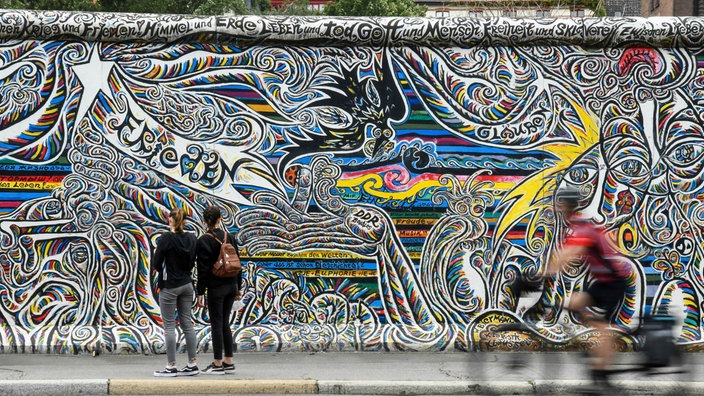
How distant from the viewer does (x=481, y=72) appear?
9805mm

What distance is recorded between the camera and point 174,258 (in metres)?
8.49

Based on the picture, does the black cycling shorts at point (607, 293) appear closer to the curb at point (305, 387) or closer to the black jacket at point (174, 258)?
the curb at point (305, 387)

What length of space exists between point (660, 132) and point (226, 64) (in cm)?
458

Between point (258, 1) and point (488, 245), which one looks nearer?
point (488, 245)

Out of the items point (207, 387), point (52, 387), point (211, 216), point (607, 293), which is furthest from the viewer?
point (211, 216)

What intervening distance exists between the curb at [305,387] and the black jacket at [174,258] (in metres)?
0.89

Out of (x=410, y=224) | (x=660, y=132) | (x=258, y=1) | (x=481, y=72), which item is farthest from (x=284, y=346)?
(x=258, y=1)

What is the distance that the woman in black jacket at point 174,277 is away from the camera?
8469mm

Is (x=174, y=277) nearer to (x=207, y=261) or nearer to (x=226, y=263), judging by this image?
(x=207, y=261)

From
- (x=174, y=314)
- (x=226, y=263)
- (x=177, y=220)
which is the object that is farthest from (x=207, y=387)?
(x=177, y=220)

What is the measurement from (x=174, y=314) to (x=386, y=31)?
11.8 feet

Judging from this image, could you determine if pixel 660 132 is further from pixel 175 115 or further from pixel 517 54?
pixel 175 115

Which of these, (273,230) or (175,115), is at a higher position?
(175,115)

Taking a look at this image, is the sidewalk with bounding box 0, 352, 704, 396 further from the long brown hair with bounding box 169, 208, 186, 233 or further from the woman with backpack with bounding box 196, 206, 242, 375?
the long brown hair with bounding box 169, 208, 186, 233
